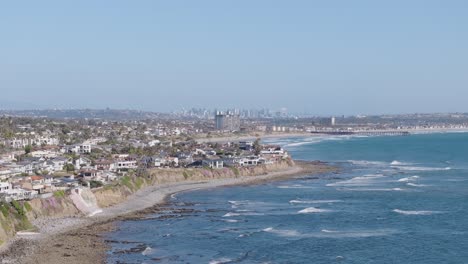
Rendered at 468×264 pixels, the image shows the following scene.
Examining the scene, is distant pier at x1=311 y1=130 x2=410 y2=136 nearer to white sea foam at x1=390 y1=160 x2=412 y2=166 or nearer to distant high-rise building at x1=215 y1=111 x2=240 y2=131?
distant high-rise building at x1=215 y1=111 x2=240 y2=131

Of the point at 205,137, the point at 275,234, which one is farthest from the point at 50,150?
the point at 205,137

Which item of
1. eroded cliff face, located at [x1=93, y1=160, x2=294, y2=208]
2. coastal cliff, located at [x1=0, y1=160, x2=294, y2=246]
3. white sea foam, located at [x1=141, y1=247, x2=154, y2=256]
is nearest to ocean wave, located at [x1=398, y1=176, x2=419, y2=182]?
eroded cliff face, located at [x1=93, y1=160, x2=294, y2=208]

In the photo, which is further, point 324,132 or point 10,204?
point 324,132

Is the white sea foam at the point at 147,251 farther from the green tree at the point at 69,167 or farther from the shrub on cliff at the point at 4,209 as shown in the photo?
the green tree at the point at 69,167

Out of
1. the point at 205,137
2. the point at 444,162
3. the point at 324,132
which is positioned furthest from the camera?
the point at 324,132

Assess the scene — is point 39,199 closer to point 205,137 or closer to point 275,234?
point 275,234

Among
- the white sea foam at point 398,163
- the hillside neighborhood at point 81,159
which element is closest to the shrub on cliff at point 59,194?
the hillside neighborhood at point 81,159
